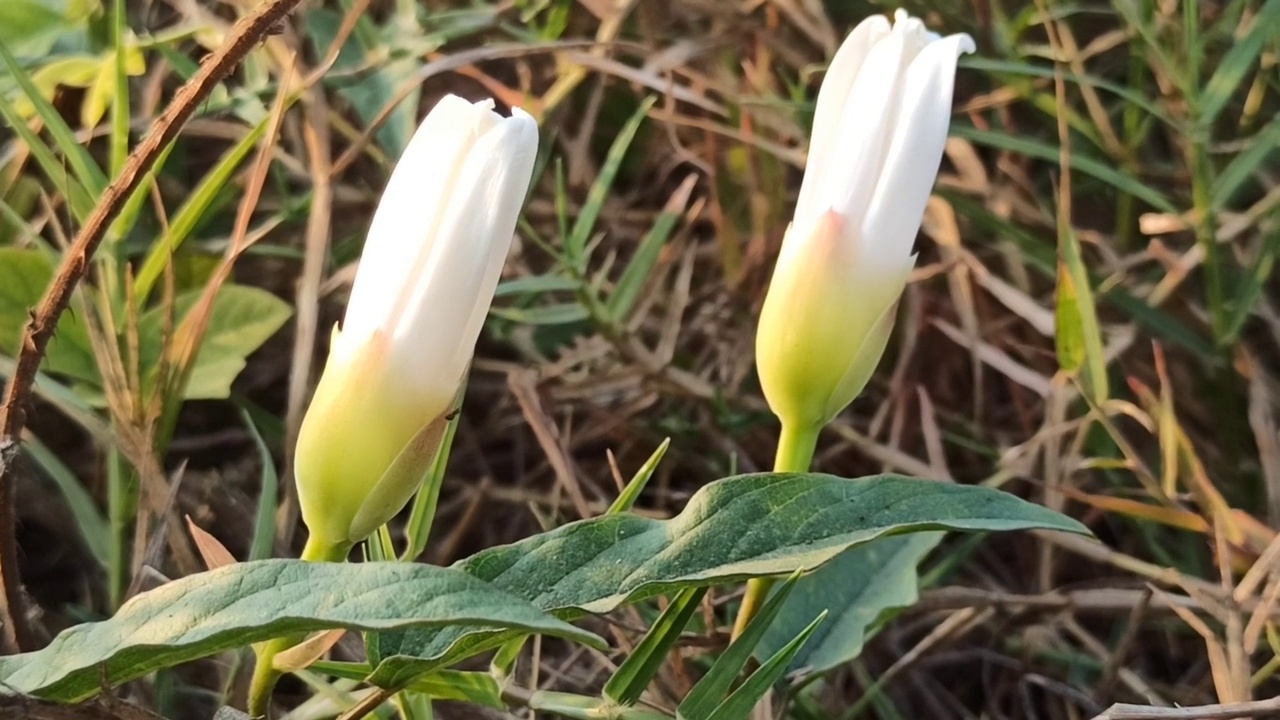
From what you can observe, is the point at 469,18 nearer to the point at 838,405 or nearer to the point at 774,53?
the point at 774,53

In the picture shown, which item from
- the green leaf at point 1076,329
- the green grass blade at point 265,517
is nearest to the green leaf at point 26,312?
the green grass blade at point 265,517

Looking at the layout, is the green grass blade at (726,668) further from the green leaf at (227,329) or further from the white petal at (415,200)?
the green leaf at (227,329)

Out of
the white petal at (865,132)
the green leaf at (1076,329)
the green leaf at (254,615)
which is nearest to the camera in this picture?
the green leaf at (254,615)

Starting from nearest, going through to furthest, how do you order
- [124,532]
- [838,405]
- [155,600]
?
A: [155,600], [838,405], [124,532]

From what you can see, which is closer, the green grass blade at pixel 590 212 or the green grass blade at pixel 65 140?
the green grass blade at pixel 65 140

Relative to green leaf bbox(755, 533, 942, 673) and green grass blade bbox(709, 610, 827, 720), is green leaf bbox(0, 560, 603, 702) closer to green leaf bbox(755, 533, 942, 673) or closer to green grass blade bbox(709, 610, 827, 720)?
green grass blade bbox(709, 610, 827, 720)

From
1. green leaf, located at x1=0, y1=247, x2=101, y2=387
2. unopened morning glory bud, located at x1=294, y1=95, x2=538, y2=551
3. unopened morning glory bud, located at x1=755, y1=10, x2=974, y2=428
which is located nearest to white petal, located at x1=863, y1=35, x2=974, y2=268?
unopened morning glory bud, located at x1=755, y1=10, x2=974, y2=428

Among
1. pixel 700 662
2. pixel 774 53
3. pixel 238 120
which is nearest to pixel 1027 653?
pixel 700 662
